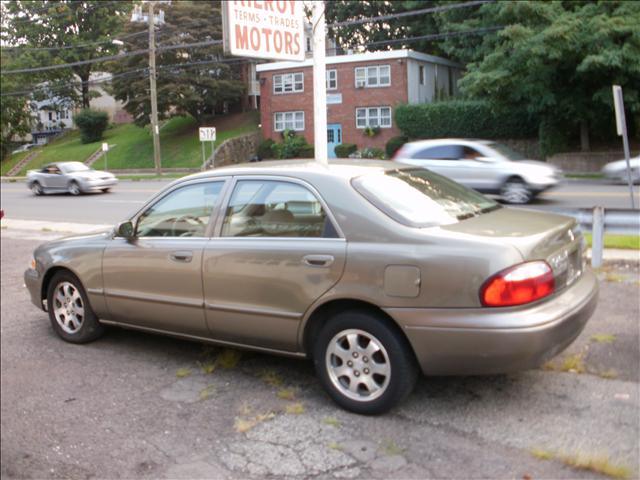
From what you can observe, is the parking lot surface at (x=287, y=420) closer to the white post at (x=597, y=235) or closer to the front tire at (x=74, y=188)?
the white post at (x=597, y=235)

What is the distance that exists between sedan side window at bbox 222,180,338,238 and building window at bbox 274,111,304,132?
40714 mm

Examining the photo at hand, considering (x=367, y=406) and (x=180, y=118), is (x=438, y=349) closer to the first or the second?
(x=367, y=406)

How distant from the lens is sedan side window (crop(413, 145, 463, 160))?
16156 mm

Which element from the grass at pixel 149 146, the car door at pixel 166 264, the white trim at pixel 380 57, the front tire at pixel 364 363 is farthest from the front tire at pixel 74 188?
the front tire at pixel 364 363

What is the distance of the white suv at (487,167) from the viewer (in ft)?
50.7

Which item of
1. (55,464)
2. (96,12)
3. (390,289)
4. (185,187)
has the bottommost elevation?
(55,464)

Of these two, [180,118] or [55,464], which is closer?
[55,464]

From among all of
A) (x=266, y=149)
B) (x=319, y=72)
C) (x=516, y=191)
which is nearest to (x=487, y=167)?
(x=516, y=191)

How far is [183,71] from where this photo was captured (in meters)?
45.9

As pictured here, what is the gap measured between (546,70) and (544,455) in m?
26.2

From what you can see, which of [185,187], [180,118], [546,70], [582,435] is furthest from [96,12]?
[582,435]

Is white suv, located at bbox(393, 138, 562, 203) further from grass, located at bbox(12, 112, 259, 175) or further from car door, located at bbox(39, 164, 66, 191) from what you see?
grass, located at bbox(12, 112, 259, 175)

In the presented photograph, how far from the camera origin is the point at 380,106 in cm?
4119

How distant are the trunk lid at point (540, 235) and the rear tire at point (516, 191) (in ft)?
37.3
